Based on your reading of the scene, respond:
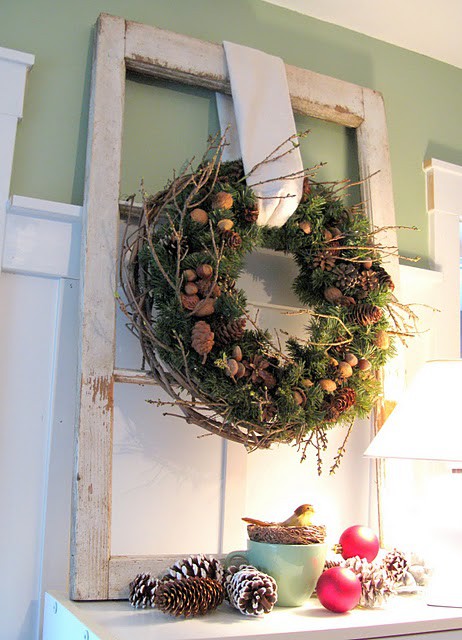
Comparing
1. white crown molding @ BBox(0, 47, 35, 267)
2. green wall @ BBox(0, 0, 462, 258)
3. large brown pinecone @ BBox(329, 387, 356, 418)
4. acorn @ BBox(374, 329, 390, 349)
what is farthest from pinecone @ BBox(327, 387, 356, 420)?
white crown molding @ BBox(0, 47, 35, 267)

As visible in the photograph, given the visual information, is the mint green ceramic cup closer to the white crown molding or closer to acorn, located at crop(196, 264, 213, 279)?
acorn, located at crop(196, 264, 213, 279)

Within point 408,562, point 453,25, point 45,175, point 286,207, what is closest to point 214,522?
point 408,562

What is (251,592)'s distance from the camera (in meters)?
1.15

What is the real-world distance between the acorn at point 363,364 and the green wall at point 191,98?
0.50 m

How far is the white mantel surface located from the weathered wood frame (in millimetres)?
66

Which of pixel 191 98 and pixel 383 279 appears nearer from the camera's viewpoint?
pixel 383 279

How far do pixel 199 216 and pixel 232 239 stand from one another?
0.08 metres

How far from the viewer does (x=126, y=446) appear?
143cm

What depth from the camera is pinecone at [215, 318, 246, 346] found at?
1298 millimetres

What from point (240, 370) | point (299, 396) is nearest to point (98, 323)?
point (240, 370)

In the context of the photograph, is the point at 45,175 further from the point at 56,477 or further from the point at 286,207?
the point at 56,477

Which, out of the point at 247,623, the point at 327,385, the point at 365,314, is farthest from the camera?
the point at 365,314

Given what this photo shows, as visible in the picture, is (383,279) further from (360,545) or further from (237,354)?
(360,545)

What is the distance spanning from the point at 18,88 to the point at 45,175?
0.57 ft
